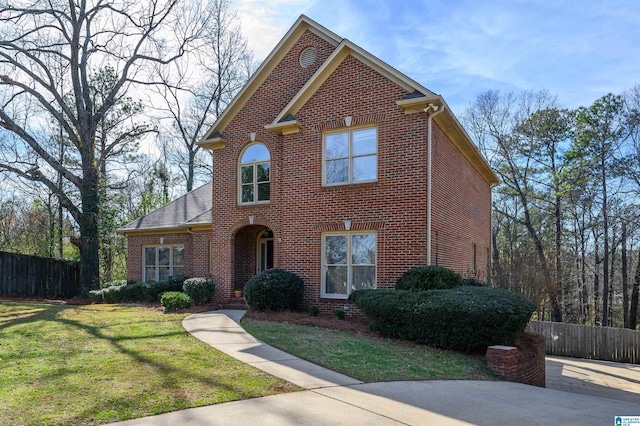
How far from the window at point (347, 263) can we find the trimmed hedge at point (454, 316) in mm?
2453

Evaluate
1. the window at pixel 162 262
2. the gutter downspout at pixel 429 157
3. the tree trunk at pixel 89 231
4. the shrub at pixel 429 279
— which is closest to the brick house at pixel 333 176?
the gutter downspout at pixel 429 157

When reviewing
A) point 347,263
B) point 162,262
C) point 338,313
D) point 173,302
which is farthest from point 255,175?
point 162,262

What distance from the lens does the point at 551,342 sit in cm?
1967

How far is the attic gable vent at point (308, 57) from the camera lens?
15.3 m

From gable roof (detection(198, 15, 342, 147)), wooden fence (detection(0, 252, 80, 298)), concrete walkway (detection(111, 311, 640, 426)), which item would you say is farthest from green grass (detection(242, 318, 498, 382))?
wooden fence (detection(0, 252, 80, 298))

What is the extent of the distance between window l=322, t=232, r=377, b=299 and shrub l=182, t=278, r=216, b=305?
455 centimetres

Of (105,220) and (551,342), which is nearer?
(551,342)

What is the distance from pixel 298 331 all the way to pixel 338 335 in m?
0.93

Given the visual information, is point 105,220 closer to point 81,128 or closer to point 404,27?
point 81,128

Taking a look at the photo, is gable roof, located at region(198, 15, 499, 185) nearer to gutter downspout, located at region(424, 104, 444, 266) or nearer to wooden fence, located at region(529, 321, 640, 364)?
gutter downspout, located at region(424, 104, 444, 266)

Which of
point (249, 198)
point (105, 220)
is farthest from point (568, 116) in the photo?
point (105, 220)

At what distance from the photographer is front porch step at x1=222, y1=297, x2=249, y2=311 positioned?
1542 cm

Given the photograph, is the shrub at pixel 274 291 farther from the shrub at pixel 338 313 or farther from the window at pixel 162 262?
the window at pixel 162 262

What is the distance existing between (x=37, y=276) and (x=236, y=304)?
39.7ft
